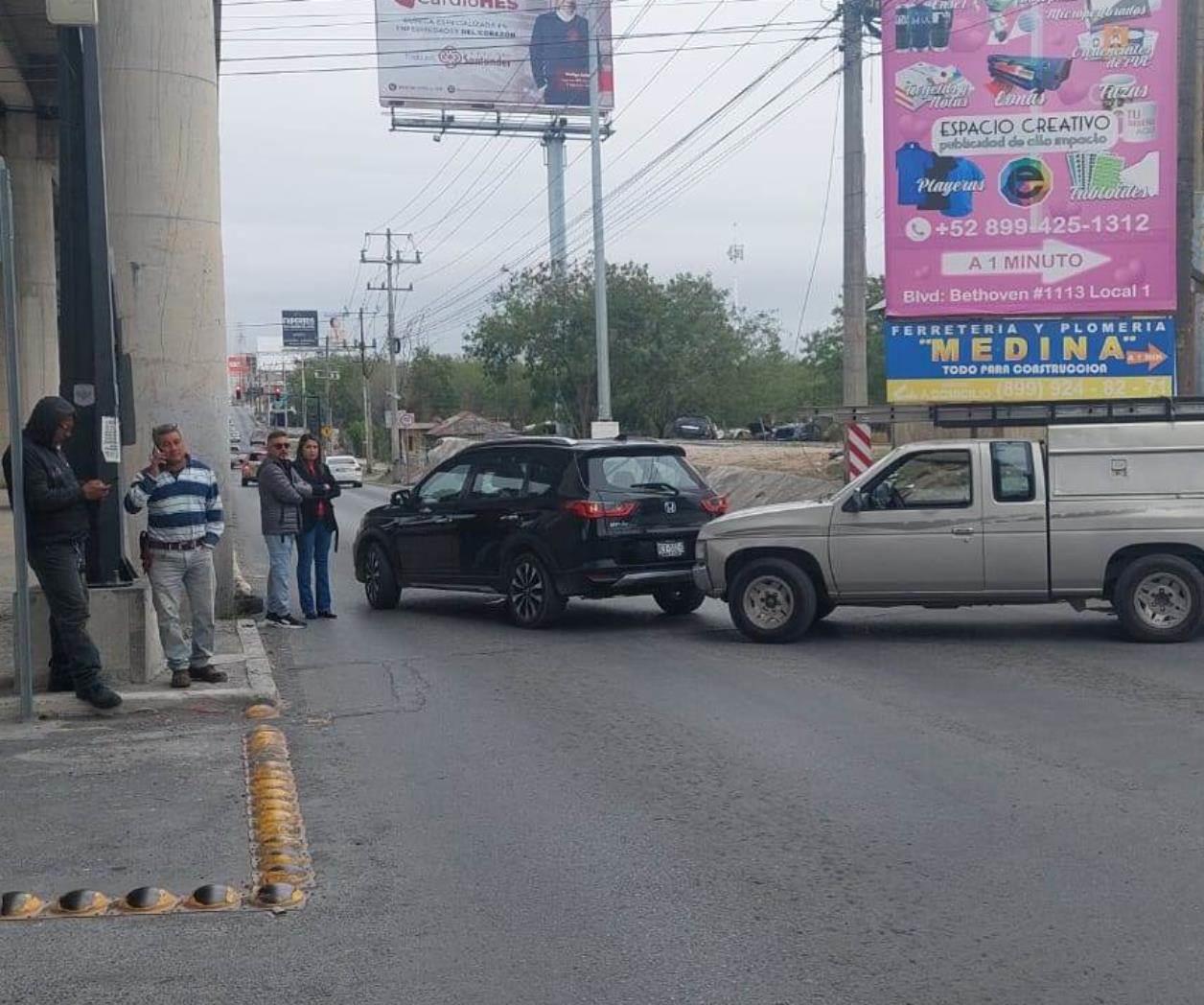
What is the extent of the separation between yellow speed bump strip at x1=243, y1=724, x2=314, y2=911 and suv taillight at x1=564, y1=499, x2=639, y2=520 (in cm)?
497

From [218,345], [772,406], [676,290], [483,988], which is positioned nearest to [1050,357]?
[218,345]

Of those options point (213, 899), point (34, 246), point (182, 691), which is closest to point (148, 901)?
point (213, 899)

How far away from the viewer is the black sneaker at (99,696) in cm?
959

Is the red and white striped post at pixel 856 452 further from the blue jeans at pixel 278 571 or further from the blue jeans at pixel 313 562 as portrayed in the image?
the blue jeans at pixel 278 571

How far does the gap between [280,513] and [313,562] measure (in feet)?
4.04

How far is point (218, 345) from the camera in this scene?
599 inches

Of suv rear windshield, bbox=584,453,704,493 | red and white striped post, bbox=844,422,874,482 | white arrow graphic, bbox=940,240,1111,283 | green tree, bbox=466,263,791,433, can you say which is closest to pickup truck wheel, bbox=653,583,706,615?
suv rear windshield, bbox=584,453,704,493

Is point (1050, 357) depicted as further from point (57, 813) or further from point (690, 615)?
point (57, 813)

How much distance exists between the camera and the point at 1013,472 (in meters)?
12.6

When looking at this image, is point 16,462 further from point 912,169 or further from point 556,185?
point 556,185

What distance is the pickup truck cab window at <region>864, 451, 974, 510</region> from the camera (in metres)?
12.7

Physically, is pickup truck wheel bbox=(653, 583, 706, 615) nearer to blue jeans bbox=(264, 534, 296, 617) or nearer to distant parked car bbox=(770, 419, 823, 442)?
blue jeans bbox=(264, 534, 296, 617)

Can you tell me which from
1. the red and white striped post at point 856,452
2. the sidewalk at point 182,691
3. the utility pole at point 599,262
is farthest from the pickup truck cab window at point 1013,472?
the utility pole at point 599,262

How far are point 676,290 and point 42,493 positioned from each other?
4443 cm
